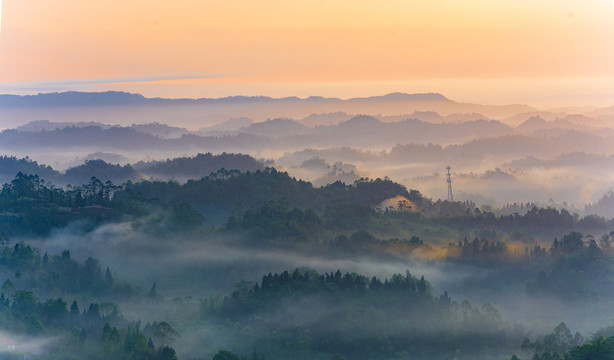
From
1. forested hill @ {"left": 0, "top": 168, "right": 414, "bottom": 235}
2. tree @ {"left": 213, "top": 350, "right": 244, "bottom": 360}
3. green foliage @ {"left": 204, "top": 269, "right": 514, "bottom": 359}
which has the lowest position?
green foliage @ {"left": 204, "top": 269, "right": 514, "bottom": 359}

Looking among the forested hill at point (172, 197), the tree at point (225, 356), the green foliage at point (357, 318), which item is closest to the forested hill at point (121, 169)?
the forested hill at point (172, 197)

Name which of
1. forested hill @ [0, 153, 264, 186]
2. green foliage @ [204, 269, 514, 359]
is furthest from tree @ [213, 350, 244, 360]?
forested hill @ [0, 153, 264, 186]

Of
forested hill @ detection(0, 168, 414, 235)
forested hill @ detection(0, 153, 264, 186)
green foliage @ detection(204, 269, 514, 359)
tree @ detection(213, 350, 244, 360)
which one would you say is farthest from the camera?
forested hill @ detection(0, 153, 264, 186)

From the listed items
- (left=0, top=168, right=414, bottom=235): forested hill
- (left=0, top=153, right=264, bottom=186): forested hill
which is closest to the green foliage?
(left=0, top=168, right=414, bottom=235): forested hill

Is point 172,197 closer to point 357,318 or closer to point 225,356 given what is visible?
point 357,318

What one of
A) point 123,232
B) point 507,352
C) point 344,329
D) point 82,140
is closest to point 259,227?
point 123,232

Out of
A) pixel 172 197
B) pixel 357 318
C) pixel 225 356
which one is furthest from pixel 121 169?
pixel 225 356

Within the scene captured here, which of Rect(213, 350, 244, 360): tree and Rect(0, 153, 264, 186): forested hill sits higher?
Rect(0, 153, 264, 186): forested hill

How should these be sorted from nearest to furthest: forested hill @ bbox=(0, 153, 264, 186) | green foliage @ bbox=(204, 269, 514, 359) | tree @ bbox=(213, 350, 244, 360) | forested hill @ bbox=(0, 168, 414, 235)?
1. tree @ bbox=(213, 350, 244, 360)
2. green foliage @ bbox=(204, 269, 514, 359)
3. forested hill @ bbox=(0, 168, 414, 235)
4. forested hill @ bbox=(0, 153, 264, 186)

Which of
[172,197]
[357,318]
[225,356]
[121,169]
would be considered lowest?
[357,318]

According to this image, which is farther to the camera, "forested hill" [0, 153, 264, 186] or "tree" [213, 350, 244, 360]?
"forested hill" [0, 153, 264, 186]

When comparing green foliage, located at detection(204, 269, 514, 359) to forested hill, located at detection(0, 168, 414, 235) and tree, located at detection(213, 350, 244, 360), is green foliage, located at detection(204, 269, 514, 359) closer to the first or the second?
tree, located at detection(213, 350, 244, 360)

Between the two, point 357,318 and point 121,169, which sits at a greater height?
point 121,169
